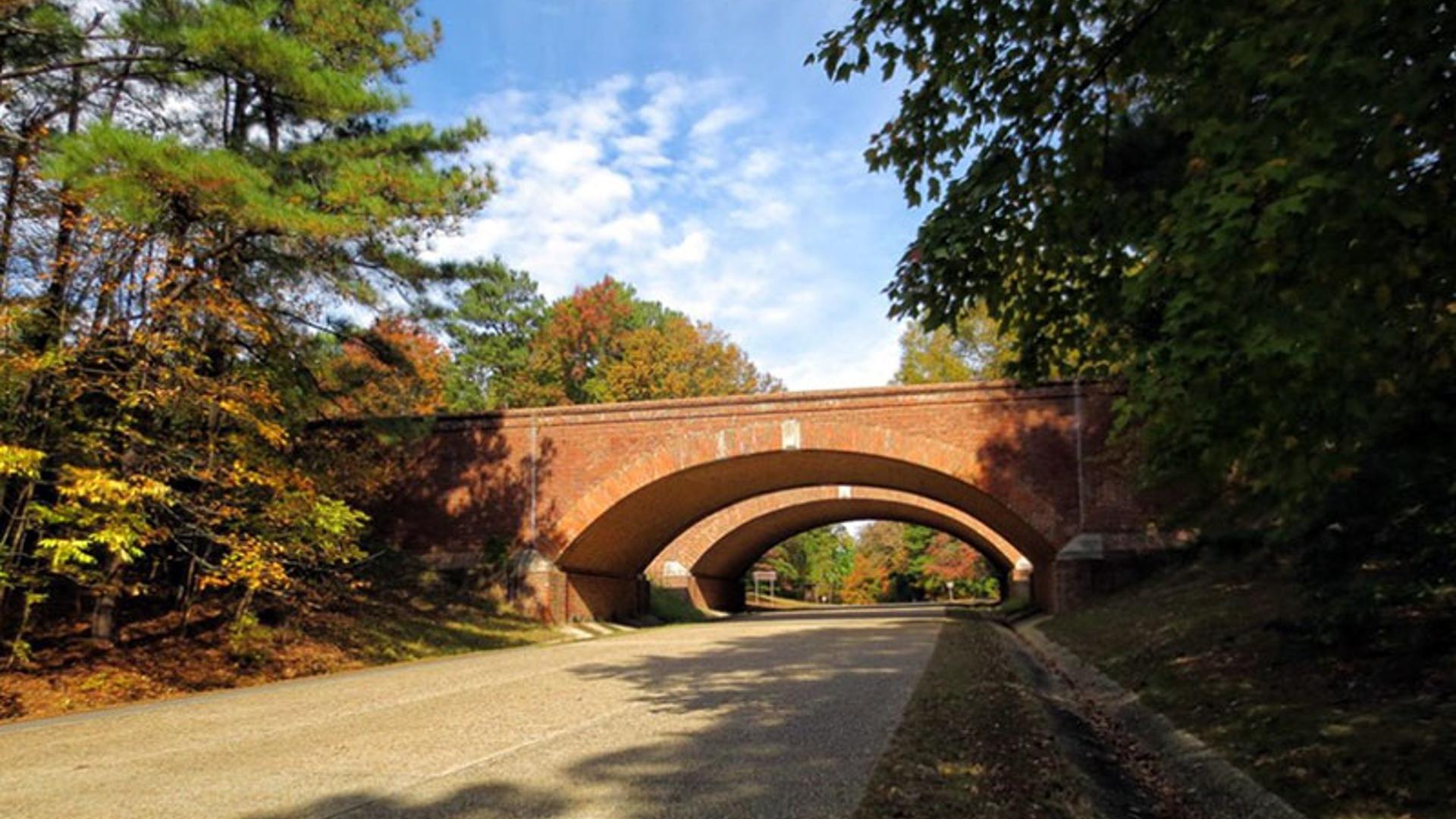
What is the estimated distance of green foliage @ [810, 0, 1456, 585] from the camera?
3.82 m

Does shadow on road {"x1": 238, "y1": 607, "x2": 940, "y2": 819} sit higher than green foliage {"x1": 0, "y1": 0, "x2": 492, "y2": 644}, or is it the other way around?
green foliage {"x1": 0, "y1": 0, "x2": 492, "y2": 644}

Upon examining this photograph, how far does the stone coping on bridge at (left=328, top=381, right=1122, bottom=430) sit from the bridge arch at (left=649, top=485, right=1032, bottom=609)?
32.1 ft

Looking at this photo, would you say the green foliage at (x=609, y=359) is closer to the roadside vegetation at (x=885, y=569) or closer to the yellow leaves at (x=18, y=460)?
the roadside vegetation at (x=885, y=569)

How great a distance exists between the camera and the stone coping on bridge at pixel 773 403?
68.2 feet

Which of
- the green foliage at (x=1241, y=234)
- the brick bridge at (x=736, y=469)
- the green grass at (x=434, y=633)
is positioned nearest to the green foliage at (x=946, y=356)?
the brick bridge at (x=736, y=469)

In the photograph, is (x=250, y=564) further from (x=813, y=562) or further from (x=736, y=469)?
(x=813, y=562)

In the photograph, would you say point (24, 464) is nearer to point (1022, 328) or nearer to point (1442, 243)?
point (1022, 328)

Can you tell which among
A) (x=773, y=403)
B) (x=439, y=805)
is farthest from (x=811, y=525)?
(x=439, y=805)

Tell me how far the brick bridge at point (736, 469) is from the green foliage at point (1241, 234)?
42.8 feet

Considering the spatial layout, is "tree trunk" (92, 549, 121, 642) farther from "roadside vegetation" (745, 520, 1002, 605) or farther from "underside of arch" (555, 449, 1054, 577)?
"roadside vegetation" (745, 520, 1002, 605)

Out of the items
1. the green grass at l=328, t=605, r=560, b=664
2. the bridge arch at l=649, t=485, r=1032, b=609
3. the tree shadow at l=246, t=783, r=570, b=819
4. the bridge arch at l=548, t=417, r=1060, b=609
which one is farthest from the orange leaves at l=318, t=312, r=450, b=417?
the bridge arch at l=649, t=485, r=1032, b=609

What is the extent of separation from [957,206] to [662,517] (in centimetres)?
2156

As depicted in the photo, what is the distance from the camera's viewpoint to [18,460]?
A: 9.30 meters

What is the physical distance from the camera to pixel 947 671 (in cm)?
1077
